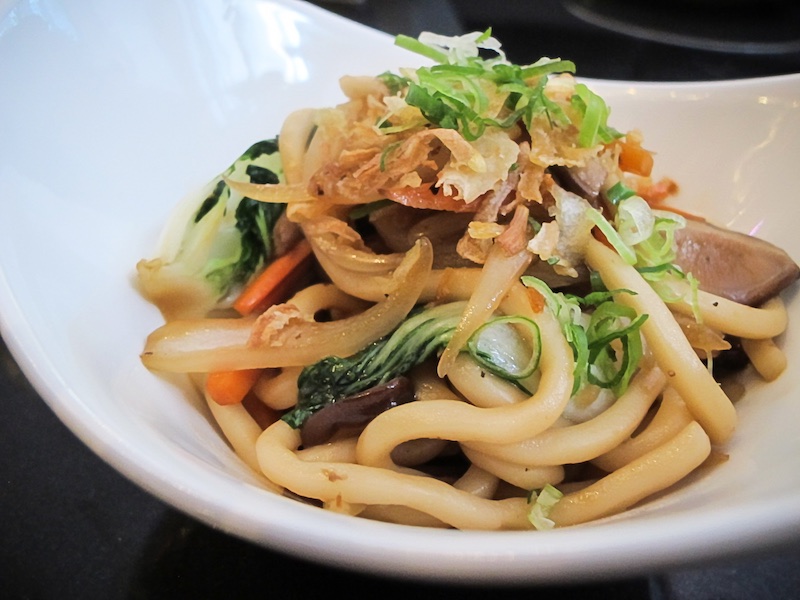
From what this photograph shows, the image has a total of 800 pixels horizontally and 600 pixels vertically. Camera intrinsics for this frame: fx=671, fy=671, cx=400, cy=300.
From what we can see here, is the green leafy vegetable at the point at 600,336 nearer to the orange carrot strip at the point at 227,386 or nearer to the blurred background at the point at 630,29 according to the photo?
the orange carrot strip at the point at 227,386

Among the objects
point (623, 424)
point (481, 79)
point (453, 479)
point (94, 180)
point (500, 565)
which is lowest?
point (453, 479)

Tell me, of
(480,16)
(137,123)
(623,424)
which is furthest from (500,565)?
(480,16)

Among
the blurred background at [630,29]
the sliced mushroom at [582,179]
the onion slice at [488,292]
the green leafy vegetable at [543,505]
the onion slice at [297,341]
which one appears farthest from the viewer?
the blurred background at [630,29]

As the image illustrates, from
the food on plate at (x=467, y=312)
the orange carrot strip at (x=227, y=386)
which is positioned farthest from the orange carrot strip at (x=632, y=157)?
the orange carrot strip at (x=227, y=386)

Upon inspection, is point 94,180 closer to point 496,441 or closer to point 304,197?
point 304,197

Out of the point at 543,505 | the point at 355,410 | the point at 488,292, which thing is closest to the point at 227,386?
the point at 355,410

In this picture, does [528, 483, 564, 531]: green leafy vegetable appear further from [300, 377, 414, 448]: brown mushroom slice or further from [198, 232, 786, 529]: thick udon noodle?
[300, 377, 414, 448]: brown mushroom slice

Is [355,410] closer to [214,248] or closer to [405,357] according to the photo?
[405,357]
